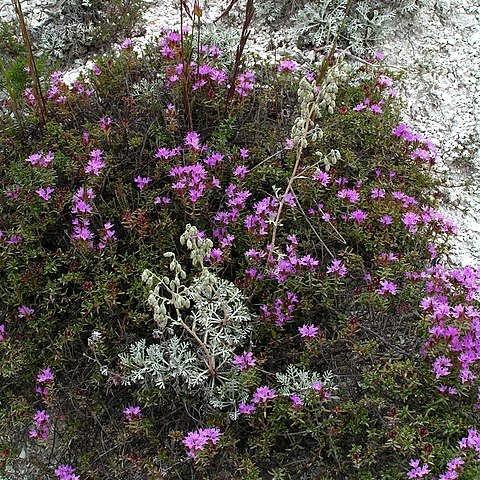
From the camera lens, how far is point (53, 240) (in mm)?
3035

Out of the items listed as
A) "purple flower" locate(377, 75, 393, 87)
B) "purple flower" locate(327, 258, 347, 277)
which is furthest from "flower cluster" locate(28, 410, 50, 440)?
"purple flower" locate(377, 75, 393, 87)

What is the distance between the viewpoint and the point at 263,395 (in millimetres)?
2408

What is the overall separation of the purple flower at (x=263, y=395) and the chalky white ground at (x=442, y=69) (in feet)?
6.19

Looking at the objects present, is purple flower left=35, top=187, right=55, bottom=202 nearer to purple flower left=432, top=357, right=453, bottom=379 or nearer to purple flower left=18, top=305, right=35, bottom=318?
purple flower left=18, top=305, right=35, bottom=318

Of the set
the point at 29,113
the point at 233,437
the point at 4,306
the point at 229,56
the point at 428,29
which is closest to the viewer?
the point at 233,437

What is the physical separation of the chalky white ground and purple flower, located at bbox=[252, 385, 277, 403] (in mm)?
1887

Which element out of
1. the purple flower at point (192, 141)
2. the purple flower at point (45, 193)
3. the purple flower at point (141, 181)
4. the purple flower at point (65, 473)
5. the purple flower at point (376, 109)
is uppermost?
the purple flower at point (192, 141)

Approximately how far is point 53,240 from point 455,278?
2027 millimetres

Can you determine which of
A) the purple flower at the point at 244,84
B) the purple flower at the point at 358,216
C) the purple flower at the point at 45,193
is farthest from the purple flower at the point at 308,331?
the purple flower at the point at 244,84

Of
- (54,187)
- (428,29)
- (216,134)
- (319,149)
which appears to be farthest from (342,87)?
(54,187)

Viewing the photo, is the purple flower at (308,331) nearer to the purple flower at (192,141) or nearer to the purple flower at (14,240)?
the purple flower at (192,141)

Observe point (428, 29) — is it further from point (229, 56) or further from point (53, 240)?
point (53, 240)

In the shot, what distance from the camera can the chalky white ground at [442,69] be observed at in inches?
156

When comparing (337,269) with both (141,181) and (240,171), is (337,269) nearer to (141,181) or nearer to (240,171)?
(240,171)
